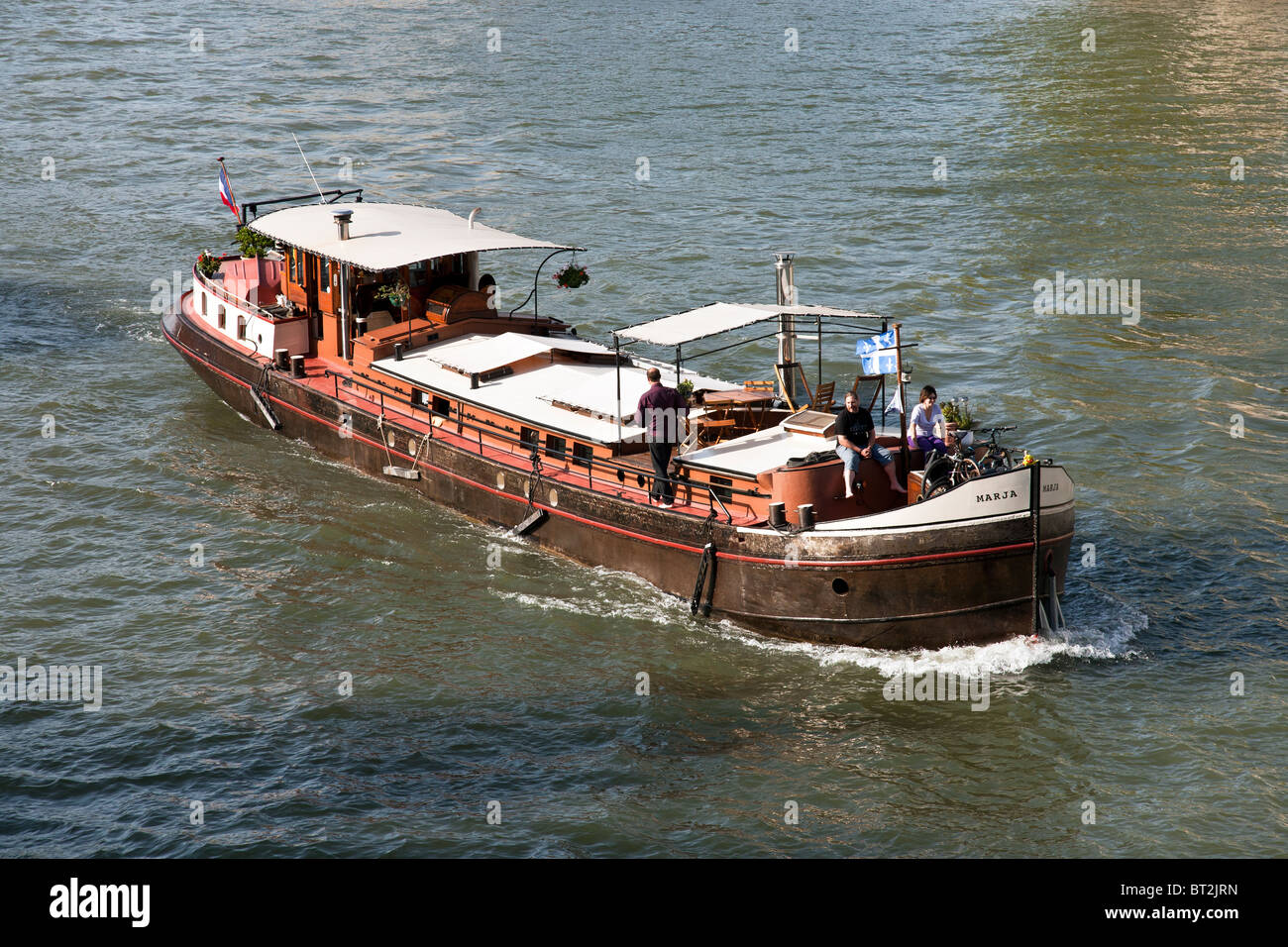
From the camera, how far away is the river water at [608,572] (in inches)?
654

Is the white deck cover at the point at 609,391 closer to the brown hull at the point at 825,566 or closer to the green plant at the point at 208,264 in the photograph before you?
the brown hull at the point at 825,566

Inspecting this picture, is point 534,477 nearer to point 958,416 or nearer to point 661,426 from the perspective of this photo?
point 661,426

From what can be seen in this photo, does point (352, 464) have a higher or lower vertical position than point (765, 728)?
higher

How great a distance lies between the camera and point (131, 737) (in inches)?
702

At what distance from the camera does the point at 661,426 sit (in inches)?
811

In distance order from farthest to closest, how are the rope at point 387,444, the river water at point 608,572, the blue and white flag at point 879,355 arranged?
the rope at point 387,444 < the blue and white flag at point 879,355 < the river water at point 608,572

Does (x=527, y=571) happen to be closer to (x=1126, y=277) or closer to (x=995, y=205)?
(x=1126, y=277)

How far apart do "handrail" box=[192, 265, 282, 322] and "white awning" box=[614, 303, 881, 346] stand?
944 centimetres

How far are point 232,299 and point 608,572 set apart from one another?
11.5m

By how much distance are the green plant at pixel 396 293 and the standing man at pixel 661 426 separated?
21.2 feet

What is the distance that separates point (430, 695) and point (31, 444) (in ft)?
42.9

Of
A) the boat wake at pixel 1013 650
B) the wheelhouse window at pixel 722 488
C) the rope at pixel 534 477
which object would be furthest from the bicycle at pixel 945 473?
the rope at pixel 534 477
